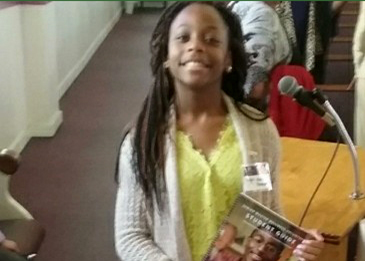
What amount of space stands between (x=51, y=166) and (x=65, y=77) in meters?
1.50

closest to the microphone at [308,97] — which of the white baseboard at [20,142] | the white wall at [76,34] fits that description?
the white baseboard at [20,142]

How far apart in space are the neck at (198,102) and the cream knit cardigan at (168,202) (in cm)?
3

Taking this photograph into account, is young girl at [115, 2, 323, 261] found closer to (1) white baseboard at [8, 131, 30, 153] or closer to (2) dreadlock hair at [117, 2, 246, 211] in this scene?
(2) dreadlock hair at [117, 2, 246, 211]

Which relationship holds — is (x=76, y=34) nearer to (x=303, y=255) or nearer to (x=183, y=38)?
(x=183, y=38)

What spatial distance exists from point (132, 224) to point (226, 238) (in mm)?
226

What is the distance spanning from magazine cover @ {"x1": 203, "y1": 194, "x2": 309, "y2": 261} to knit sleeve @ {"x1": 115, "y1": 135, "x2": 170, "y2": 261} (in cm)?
16

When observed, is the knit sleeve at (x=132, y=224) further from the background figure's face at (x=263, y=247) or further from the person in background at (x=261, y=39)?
the person in background at (x=261, y=39)

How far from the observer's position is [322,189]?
2277 mm

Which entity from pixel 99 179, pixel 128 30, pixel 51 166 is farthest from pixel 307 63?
pixel 128 30

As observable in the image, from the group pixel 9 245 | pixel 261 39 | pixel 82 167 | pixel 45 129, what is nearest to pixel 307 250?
pixel 9 245

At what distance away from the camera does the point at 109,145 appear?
12.5ft

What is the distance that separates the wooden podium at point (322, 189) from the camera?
2.09 metres

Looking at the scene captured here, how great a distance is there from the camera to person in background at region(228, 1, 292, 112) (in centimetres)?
244

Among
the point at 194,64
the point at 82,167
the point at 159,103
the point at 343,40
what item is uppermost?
the point at 194,64
